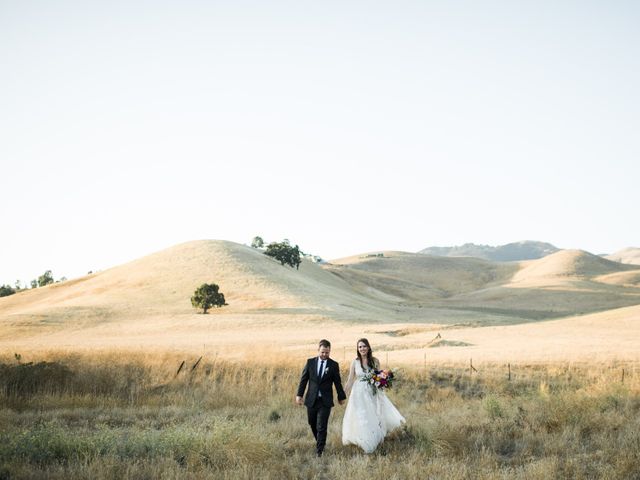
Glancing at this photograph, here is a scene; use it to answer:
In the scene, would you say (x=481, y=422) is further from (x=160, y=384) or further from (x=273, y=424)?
(x=160, y=384)

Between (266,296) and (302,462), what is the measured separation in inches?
2378

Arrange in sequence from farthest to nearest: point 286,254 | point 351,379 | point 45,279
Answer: point 45,279, point 286,254, point 351,379

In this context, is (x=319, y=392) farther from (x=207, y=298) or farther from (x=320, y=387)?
(x=207, y=298)

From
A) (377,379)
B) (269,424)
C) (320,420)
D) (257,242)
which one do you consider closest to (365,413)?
(377,379)

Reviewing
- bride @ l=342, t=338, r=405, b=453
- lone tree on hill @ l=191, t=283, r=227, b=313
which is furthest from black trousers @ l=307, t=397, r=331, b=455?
lone tree on hill @ l=191, t=283, r=227, b=313

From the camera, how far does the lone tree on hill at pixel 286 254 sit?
106 m

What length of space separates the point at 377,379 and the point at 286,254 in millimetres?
95432

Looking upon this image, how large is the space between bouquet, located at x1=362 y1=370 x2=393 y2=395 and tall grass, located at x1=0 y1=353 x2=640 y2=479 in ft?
4.05

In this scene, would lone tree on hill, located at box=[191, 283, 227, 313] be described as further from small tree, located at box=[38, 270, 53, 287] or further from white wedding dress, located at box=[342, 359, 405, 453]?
small tree, located at box=[38, 270, 53, 287]

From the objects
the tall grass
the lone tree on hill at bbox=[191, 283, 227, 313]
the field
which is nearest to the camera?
the tall grass

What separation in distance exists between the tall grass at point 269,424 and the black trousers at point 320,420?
32 cm

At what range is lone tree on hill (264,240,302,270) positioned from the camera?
106m

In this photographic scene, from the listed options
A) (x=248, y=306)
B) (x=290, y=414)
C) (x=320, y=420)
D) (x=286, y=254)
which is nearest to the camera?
(x=320, y=420)

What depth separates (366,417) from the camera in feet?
36.3
